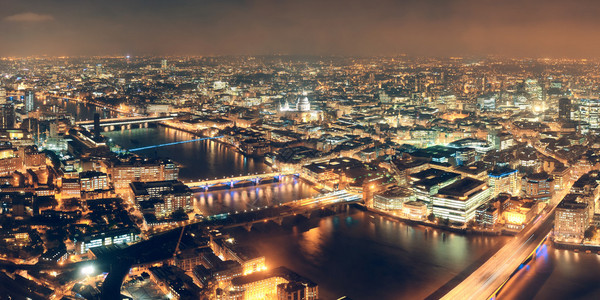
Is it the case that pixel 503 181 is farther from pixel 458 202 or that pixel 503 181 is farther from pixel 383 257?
pixel 383 257

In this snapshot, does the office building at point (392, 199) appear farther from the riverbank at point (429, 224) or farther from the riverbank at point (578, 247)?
the riverbank at point (578, 247)

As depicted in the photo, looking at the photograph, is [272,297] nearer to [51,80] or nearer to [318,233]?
[318,233]

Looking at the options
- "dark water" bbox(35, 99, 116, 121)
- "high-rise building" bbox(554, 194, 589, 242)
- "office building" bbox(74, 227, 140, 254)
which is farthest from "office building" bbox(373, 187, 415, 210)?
"dark water" bbox(35, 99, 116, 121)

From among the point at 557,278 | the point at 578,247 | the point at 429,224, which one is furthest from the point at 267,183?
the point at 557,278

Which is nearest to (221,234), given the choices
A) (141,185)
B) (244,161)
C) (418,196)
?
(141,185)

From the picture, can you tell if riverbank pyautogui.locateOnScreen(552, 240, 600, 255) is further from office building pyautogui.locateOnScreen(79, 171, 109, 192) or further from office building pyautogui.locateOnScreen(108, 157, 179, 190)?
office building pyautogui.locateOnScreen(79, 171, 109, 192)

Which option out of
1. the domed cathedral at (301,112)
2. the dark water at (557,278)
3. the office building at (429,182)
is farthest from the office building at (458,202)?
the domed cathedral at (301,112)
